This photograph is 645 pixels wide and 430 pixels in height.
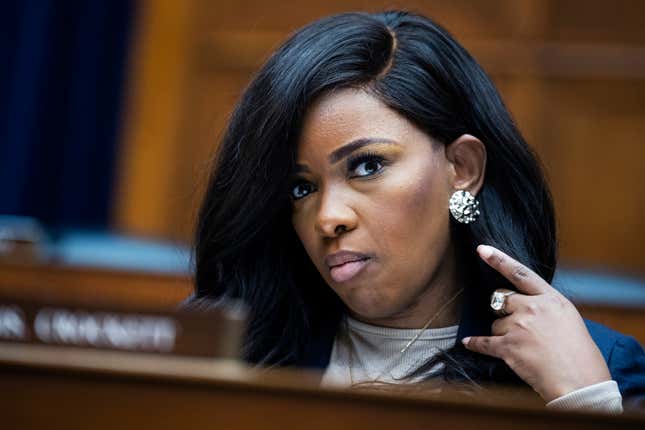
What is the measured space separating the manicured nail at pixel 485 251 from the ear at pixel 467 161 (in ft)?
0.36

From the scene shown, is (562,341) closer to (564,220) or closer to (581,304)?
(581,304)

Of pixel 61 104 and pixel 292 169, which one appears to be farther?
pixel 61 104

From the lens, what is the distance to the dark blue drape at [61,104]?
3.60m

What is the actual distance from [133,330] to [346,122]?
59cm

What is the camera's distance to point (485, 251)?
4.42 ft

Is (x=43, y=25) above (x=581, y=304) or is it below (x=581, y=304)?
above

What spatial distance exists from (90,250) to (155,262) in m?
0.26

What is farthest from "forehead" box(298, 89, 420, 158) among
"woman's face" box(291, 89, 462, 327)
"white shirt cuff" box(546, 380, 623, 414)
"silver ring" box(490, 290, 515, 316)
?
"white shirt cuff" box(546, 380, 623, 414)

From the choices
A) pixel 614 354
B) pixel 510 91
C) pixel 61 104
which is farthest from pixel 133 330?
pixel 61 104

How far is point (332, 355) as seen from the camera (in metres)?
1.50

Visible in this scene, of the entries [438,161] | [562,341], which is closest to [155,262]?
[438,161]

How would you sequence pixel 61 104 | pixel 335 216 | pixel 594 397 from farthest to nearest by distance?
pixel 61 104 → pixel 335 216 → pixel 594 397

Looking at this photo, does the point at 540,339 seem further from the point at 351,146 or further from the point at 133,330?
→ the point at 133,330

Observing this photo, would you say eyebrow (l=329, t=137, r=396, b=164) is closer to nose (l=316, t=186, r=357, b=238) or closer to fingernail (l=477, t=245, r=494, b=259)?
nose (l=316, t=186, r=357, b=238)
